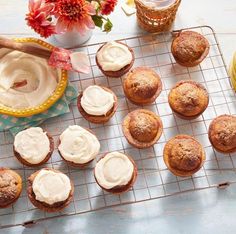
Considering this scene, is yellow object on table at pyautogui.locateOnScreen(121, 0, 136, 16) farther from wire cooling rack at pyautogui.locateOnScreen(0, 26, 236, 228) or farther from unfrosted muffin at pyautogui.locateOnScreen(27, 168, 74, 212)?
unfrosted muffin at pyautogui.locateOnScreen(27, 168, 74, 212)

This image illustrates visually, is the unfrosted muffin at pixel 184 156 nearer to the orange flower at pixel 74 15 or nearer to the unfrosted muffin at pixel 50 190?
the unfrosted muffin at pixel 50 190

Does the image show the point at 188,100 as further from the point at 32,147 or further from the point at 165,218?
the point at 32,147

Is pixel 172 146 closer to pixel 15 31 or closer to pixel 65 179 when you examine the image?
pixel 65 179

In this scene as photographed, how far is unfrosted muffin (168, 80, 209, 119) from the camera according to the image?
7.59ft

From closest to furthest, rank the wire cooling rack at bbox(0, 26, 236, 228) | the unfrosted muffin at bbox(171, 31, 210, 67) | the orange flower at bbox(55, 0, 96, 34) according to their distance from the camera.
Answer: the orange flower at bbox(55, 0, 96, 34) < the wire cooling rack at bbox(0, 26, 236, 228) < the unfrosted muffin at bbox(171, 31, 210, 67)

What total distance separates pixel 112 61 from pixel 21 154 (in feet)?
1.99

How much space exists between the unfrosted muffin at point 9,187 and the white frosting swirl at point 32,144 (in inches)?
3.9

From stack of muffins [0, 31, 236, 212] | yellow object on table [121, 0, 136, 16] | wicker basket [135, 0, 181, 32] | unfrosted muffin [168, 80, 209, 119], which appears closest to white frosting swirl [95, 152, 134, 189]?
stack of muffins [0, 31, 236, 212]

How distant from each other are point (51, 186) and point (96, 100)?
0.44m

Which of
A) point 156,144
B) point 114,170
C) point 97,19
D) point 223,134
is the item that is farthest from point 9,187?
point 223,134

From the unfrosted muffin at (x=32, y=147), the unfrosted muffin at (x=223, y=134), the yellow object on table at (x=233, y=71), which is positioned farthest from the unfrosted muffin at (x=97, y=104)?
the yellow object on table at (x=233, y=71)

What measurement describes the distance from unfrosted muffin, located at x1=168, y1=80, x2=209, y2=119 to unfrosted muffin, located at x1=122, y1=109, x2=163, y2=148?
0.35 feet

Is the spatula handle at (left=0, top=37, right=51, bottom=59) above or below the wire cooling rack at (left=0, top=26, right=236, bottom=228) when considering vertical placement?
above

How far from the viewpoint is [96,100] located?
7.58 ft
